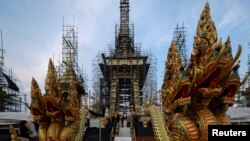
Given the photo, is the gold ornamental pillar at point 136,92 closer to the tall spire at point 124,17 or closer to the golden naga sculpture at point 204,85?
the tall spire at point 124,17

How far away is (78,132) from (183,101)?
514 cm

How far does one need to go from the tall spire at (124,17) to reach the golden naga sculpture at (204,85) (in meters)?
26.0

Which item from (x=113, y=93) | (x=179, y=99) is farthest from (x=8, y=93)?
(x=179, y=99)

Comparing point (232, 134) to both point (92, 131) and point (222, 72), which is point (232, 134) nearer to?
point (222, 72)

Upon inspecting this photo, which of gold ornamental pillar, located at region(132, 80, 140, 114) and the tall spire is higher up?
the tall spire

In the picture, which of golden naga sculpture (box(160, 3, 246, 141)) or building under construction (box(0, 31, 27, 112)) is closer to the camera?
golden naga sculpture (box(160, 3, 246, 141))

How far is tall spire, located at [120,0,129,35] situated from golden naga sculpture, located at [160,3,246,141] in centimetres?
2601

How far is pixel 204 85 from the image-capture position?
28.0 feet

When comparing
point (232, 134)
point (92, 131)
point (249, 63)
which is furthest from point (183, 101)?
point (249, 63)

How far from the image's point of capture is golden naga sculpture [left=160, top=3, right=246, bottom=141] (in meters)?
8.30

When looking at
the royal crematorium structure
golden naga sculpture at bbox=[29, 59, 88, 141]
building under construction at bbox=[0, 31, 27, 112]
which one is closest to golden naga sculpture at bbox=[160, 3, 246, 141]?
the royal crematorium structure

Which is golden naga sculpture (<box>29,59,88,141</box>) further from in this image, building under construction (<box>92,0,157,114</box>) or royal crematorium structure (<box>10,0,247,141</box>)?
building under construction (<box>92,0,157,114</box>)

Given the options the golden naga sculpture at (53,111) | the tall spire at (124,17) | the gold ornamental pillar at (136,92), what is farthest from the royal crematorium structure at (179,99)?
the tall spire at (124,17)

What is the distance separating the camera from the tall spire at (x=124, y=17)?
34906mm
